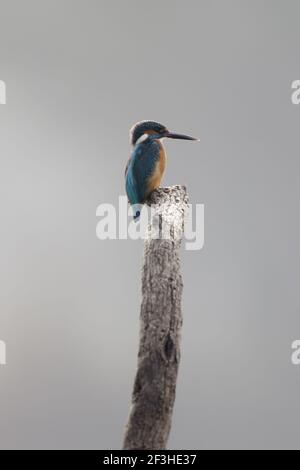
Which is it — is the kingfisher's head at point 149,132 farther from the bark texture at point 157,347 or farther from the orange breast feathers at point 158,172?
the bark texture at point 157,347

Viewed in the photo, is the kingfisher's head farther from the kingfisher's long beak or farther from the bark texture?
the bark texture

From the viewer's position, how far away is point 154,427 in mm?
4672

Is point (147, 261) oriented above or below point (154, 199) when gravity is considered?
below

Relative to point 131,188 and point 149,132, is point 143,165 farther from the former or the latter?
point 149,132

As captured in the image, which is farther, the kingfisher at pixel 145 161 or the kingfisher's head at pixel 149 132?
the kingfisher's head at pixel 149 132

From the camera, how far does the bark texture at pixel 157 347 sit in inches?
184

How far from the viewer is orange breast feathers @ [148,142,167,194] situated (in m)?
8.34

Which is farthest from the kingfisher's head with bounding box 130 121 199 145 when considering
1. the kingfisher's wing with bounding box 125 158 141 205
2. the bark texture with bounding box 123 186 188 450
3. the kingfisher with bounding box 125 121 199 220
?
the bark texture with bounding box 123 186 188 450

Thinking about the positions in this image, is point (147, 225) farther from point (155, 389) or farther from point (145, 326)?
point (155, 389)

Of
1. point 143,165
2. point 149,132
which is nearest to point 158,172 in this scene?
point 143,165

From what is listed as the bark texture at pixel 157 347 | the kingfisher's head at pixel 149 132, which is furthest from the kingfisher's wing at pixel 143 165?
the bark texture at pixel 157 347
